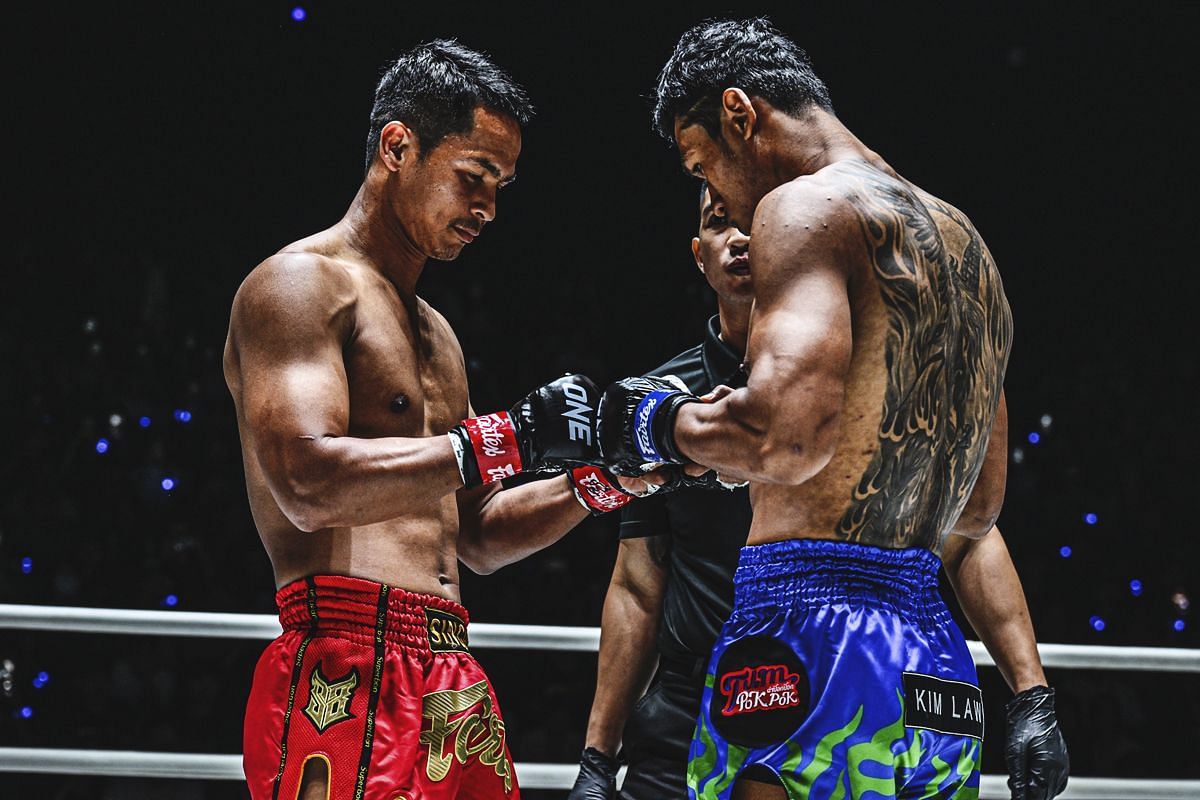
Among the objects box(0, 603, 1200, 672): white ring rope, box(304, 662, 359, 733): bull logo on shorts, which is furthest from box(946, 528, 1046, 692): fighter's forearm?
box(304, 662, 359, 733): bull logo on shorts

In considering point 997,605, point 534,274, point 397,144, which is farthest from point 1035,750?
point 534,274

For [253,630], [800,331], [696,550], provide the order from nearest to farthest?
[800,331], [696,550], [253,630]

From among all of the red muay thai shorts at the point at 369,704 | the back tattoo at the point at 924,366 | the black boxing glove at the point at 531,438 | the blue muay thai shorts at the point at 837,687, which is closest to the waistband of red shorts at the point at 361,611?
the red muay thai shorts at the point at 369,704

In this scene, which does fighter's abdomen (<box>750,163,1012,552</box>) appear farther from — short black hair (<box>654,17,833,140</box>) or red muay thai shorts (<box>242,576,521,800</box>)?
red muay thai shorts (<box>242,576,521,800</box>)

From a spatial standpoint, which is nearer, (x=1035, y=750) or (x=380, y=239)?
(x=1035, y=750)

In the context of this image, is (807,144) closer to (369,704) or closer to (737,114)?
(737,114)

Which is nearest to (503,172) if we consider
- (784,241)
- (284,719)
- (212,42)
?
(784,241)

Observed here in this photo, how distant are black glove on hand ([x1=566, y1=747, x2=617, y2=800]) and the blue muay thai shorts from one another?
2.03ft

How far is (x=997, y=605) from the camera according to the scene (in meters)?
1.92

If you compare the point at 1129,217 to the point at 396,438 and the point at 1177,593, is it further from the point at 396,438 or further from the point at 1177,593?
the point at 396,438

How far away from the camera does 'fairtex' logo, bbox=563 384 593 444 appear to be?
166 centimetres

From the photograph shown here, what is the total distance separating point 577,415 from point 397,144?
1.90 feet

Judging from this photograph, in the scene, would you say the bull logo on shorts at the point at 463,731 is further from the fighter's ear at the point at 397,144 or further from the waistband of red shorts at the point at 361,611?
the fighter's ear at the point at 397,144

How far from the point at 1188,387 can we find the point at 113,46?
4048 mm
